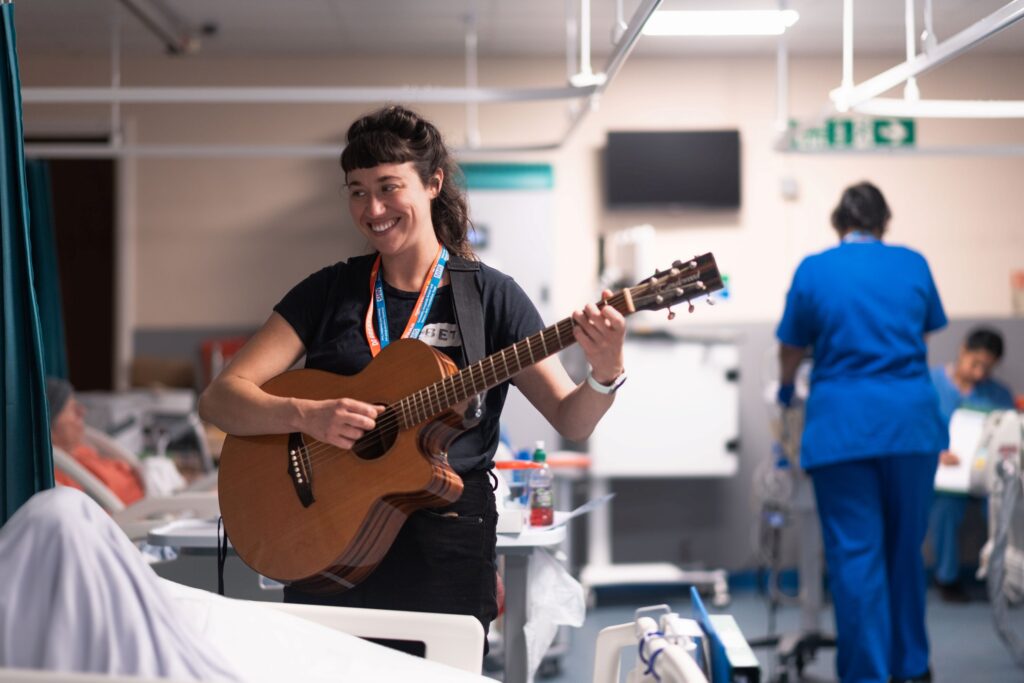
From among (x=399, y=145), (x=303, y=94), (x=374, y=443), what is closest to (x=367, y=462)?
(x=374, y=443)

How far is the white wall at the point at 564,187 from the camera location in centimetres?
655

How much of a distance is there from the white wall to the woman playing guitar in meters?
4.42

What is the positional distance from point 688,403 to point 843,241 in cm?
211

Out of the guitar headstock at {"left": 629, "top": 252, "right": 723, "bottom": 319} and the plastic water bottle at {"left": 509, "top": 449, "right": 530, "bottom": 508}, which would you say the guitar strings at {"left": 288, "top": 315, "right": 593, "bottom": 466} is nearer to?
the guitar headstock at {"left": 629, "top": 252, "right": 723, "bottom": 319}

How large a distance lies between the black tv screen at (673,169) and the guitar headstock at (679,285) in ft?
15.3

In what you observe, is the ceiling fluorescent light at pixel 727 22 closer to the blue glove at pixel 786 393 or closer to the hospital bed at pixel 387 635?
the blue glove at pixel 786 393

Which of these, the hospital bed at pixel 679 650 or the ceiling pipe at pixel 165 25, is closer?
the hospital bed at pixel 679 650

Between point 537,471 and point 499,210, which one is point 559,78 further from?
point 537,471

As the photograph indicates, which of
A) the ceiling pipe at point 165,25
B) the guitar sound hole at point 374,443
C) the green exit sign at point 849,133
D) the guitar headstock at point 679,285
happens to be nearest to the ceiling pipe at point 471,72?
the ceiling pipe at point 165,25

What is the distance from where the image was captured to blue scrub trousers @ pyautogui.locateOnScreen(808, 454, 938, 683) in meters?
3.61

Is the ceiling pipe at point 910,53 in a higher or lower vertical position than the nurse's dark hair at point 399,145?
higher

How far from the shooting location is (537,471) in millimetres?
2822

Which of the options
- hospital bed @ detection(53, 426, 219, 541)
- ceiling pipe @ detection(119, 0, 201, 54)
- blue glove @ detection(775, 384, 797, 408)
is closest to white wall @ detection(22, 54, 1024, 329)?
ceiling pipe @ detection(119, 0, 201, 54)

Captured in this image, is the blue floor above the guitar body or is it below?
below
